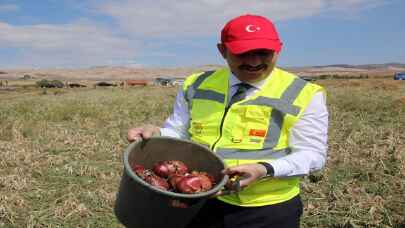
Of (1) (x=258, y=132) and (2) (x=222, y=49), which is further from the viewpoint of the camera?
(2) (x=222, y=49)

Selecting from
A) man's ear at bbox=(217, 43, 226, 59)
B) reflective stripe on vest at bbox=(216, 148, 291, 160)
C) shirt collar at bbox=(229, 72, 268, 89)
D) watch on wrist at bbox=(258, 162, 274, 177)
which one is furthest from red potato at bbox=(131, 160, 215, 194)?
man's ear at bbox=(217, 43, 226, 59)

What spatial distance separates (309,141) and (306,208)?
10.1 ft

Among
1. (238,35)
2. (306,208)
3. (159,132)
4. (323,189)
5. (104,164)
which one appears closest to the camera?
(238,35)

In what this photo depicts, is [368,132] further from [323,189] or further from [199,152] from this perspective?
[199,152]

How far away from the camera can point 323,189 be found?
227 inches

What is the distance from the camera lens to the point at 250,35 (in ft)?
7.08

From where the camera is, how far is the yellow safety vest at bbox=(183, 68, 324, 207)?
224cm

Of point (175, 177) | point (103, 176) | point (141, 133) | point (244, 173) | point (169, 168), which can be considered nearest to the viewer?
point (244, 173)

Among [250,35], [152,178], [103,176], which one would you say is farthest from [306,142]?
[103,176]

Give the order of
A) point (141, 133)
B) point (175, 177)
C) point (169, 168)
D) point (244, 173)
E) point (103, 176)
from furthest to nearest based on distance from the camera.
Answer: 1. point (103, 176)
2. point (141, 133)
3. point (169, 168)
4. point (175, 177)
5. point (244, 173)

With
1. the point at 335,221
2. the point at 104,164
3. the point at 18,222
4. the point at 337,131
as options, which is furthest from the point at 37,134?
the point at 335,221

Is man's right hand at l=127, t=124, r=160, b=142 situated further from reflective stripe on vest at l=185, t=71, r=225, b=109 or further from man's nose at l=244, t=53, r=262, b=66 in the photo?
man's nose at l=244, t=53, r=262, b=66

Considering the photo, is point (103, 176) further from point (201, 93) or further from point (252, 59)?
point (252, 59)

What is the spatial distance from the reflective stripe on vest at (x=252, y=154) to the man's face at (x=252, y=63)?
0.34 m
